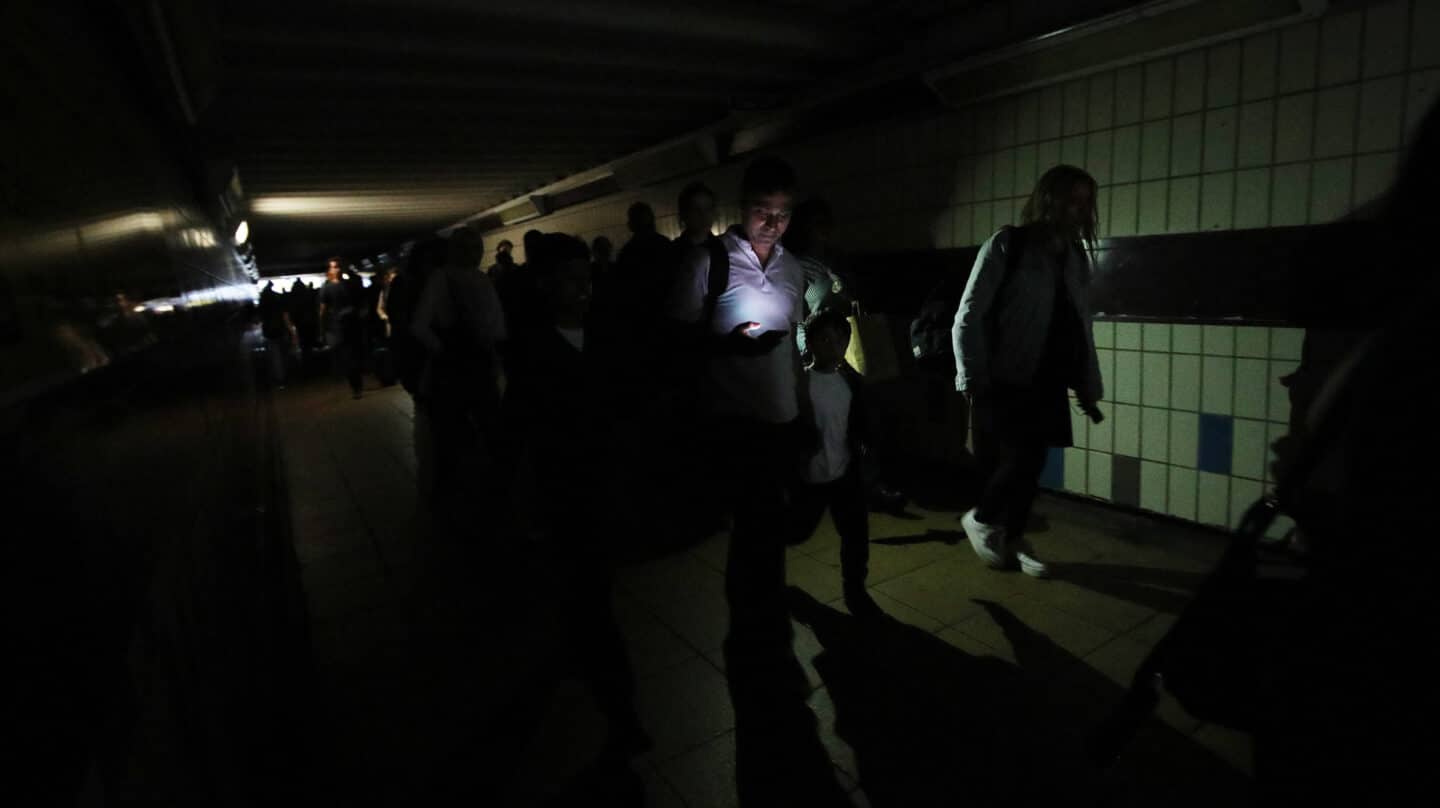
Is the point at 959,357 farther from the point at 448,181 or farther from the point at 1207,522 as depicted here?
the point at 448,181

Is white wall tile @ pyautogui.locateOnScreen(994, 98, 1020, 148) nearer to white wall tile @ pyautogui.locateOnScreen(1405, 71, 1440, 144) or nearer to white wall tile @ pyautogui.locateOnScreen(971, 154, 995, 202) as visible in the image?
white wall tile @ pyautogui.locateOnScreen(971, 154, 995, 202)

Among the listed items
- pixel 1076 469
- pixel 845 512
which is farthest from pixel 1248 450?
pixel 845 512

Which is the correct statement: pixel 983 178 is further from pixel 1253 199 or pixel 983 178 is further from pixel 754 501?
pixel 754 501

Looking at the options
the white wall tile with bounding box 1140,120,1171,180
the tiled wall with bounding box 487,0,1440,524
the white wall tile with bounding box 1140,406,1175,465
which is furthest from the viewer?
the white wall tile with bounding box 1140,406,1175,465

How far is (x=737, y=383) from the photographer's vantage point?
283 cm

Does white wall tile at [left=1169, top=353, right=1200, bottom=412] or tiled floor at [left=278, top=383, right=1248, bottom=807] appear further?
white wall tile at [left=1169, top=353, right=1200, bottom=412]

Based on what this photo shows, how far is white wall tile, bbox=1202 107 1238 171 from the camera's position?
385 cm

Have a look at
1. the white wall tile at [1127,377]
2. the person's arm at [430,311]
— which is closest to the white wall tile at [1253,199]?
the white wall tile at [1127,377]

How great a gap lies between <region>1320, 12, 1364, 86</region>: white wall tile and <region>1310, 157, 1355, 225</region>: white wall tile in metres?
0.39

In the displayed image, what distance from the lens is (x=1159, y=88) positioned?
4.12 metres

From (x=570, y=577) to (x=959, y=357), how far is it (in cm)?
211

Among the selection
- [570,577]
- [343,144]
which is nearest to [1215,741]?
[570,577]

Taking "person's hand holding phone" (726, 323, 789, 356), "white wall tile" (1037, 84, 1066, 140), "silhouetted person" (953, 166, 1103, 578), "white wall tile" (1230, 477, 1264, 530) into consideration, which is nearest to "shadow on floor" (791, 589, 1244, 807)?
"silhouetted person" (953, 166, 1103, 578)

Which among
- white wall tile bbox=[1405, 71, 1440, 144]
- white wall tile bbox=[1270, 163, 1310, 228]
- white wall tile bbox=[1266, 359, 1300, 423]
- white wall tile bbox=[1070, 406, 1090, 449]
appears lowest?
white wall tile bbox=[1070, 406, 1090, 449]
